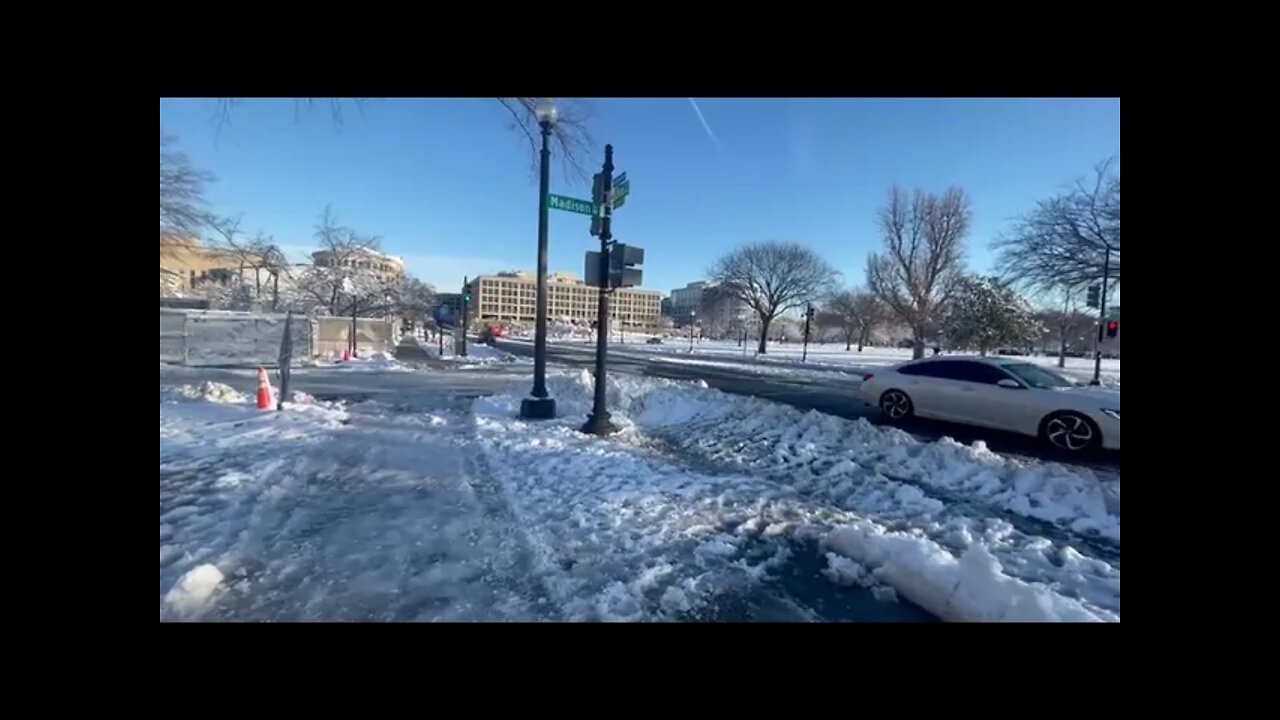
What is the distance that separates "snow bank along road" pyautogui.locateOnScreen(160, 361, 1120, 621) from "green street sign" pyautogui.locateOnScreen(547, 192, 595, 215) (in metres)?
3.70

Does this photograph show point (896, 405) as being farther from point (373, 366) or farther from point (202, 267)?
point (202, 267)

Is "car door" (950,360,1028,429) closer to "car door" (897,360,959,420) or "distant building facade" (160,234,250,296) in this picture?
"car door" (897,360,959,420)

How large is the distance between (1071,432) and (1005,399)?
89 cm

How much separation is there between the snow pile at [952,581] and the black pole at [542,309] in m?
5.79

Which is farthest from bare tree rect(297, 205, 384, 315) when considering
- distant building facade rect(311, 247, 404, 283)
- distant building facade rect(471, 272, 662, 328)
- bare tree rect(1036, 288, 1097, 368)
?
bare tree rect(1036, 288, 1097, 368)

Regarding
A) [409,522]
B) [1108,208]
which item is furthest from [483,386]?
[1108,208]

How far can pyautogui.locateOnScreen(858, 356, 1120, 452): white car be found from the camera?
6.21 meters

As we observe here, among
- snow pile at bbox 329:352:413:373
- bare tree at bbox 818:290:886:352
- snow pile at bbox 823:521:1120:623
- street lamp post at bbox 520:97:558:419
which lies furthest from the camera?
bare tree at bbox 818:290:886:352

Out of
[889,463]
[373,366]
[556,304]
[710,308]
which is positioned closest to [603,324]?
[889,463]

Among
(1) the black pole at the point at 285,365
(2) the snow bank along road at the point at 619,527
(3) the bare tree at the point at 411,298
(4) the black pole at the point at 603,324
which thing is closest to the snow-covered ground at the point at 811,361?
(2) the snow bank along road at the point at 619,527

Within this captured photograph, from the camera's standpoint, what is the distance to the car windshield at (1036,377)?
685 cm
